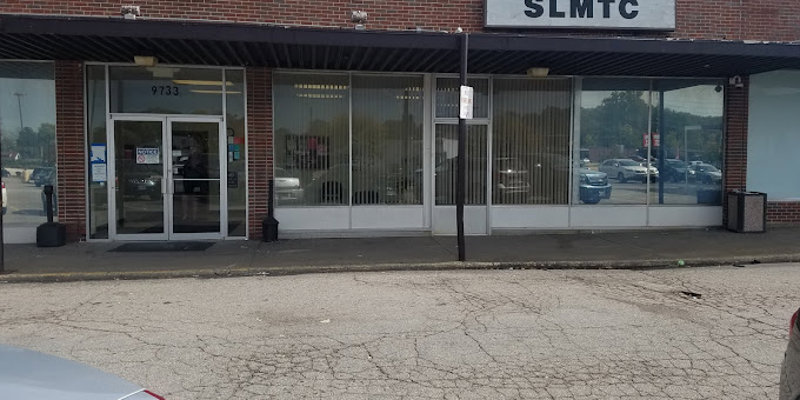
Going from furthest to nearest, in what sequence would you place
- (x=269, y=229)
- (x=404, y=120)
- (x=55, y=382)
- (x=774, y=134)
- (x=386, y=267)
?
1. (x=774, y=134)
2. (x=404, y=120)
3. (x=269, y=229)
4. (x=386, y=267)
5. (x=55, y=382)

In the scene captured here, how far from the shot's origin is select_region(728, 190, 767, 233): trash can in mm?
12336

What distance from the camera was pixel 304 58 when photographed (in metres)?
10.8

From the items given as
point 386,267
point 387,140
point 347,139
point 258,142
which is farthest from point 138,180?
point 386,267

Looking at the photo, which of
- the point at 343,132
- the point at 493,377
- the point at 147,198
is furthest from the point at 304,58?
the point at 493,377

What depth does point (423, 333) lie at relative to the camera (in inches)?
234

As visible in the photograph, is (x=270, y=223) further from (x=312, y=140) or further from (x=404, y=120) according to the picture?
(x=404, y=120)

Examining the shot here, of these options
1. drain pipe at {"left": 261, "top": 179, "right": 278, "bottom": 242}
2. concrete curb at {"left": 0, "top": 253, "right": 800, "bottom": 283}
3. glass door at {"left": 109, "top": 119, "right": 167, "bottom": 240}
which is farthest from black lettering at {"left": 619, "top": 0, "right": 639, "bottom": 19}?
glass door at {"left": 109, "top": 119, "right": 167, "bottom": 240}

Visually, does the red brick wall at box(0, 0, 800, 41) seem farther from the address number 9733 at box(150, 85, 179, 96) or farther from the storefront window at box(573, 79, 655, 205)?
the storefront window at box(573, 79, 655, 205)

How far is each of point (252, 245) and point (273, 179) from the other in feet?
4.65

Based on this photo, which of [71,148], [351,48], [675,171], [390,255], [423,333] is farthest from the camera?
[675,171]

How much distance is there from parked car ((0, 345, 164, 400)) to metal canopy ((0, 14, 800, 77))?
7061 mm

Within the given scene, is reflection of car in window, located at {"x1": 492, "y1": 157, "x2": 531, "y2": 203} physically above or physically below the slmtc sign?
below

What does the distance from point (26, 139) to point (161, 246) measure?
3.31m

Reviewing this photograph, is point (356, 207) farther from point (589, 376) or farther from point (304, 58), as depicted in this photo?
point (589, 376)
